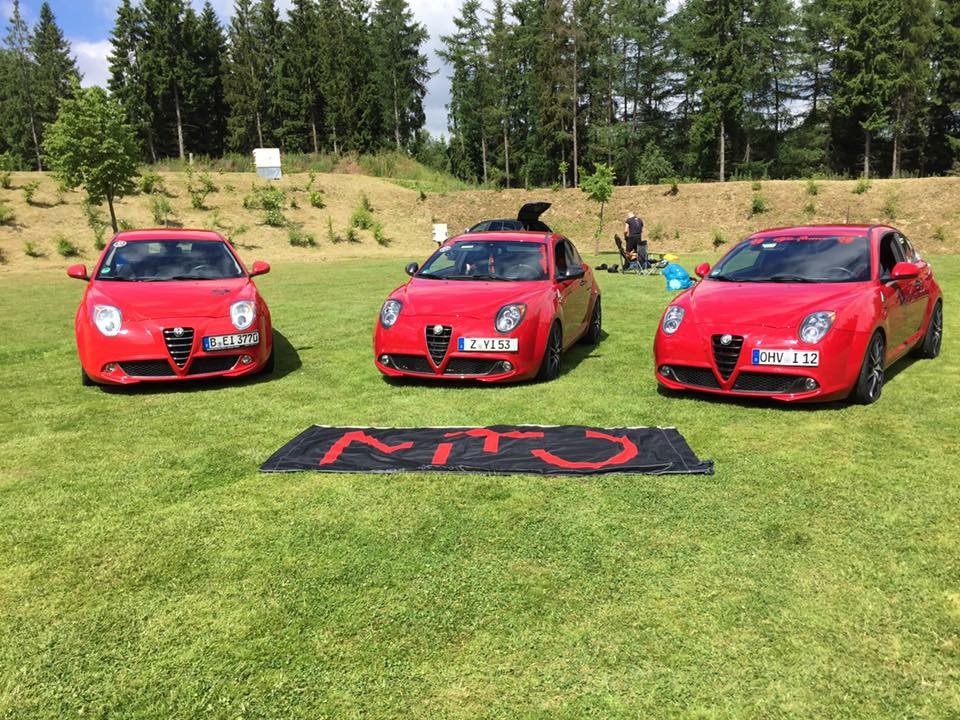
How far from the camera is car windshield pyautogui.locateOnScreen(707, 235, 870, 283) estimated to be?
6637 mm

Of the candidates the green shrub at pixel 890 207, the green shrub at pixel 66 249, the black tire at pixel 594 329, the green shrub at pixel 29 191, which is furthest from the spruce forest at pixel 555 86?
the black tire at pixel 594 329

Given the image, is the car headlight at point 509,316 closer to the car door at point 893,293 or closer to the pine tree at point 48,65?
the car door at point 893,293

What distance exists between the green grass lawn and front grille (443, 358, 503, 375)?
1.00 metres

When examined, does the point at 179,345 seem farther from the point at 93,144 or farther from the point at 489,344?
the point at 93,144

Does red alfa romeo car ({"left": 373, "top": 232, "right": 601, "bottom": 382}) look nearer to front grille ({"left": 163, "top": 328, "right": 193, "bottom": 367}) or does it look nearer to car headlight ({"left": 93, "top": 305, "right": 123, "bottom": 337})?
front grille ({"left": 163, "top": 328, "right": 193, "bottom": 367})

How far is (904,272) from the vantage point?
658 cm

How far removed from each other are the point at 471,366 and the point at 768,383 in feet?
9.14

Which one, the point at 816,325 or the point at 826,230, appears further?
the point at 826,230

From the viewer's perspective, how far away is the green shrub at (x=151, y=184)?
109ft

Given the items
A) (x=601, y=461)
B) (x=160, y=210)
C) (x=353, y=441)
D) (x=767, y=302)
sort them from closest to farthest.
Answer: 1. (x=601, y=461)
2. (x=353, y=441)
3. (x=767, y=302)
4. (x=160, y=210)

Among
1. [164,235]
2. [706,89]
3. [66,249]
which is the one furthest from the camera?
[706,89]

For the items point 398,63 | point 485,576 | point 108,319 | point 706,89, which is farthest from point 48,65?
point 485,576

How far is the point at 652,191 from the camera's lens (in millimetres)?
40094

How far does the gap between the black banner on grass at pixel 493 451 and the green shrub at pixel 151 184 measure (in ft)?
106
